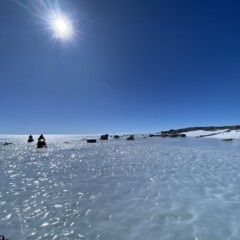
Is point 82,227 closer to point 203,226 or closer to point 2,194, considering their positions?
point 203,226

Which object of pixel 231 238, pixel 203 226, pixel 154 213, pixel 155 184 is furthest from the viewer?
pixel 155 184

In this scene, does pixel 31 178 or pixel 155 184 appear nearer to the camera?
pixel 155 184

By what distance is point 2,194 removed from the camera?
11.4 meters

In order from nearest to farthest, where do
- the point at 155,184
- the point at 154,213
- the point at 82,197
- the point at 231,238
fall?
the point at 231,238, the point at 154,213, the point at 82,197, the point at 155,184

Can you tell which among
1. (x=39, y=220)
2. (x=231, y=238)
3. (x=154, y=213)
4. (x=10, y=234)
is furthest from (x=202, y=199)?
(x=10, y=234)

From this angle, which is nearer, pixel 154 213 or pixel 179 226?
pixel 179 226

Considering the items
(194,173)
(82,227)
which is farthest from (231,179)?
(82,227)

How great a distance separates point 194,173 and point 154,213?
328 inches

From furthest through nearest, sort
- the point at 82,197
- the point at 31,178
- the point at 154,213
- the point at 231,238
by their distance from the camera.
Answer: the point at 31,178
the point at 82,197
the point at 154,213
the point at 231,238

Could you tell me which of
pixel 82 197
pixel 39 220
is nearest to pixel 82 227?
pixel 39 220

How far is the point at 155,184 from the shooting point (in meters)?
13.0

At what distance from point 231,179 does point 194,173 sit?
259cm

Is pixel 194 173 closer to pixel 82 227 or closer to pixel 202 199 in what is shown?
pixel 202 199

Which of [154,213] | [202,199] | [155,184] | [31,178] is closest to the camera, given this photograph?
[154,213]
